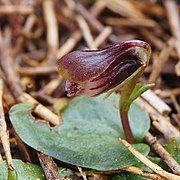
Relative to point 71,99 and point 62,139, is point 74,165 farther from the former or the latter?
point 71,99

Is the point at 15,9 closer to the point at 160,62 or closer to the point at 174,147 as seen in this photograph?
the point at 160,62

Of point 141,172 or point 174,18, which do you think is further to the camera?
point 174,18

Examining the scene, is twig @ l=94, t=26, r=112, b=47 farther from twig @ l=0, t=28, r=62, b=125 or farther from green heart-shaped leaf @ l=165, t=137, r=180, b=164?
green heart-shaped leaf @ l=165, t=137, r=180, b=164

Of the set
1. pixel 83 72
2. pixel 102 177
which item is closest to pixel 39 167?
pixel 102 177

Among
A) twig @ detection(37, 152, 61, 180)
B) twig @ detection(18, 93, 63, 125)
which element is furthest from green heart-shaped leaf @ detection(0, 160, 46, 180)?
twig @ detection(18, 93, 63, 125)

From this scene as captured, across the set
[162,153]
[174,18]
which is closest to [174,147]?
[162,153]

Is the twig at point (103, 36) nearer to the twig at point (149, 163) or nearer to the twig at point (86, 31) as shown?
the twig at point (86, 31)
